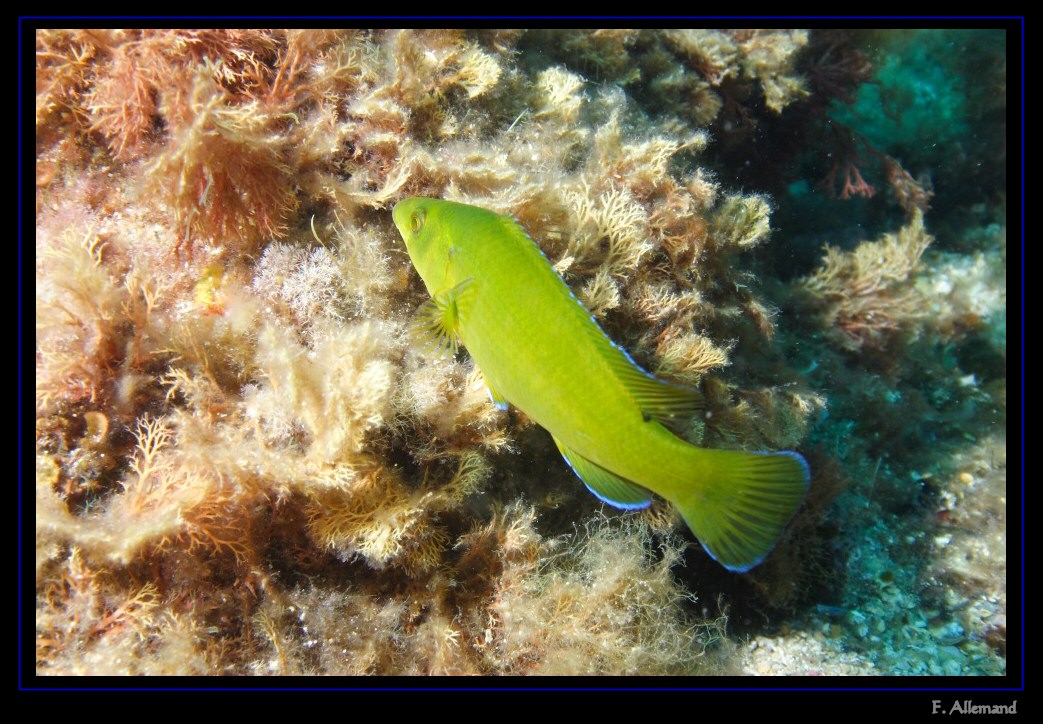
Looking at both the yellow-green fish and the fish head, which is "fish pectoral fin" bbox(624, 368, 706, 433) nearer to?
the yellow-green fish

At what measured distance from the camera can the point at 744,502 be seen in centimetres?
216

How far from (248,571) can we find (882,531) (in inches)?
232

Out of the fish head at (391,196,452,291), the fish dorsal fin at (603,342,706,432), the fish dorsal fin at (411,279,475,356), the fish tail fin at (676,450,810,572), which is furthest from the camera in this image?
the fish head at (391,196,452,291)

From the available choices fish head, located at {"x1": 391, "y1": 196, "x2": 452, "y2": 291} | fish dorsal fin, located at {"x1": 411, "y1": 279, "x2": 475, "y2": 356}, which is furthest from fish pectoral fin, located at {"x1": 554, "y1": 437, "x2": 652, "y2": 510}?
fish head, located at {"x1": 391, "y1": 196, "x2": 452, "y2": 291}

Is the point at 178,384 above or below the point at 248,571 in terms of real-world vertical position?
above

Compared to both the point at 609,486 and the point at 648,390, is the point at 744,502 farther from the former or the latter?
the point at 648,390

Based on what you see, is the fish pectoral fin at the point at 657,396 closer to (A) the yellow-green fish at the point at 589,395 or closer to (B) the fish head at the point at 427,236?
(A) the yellow-green fish at the point at 589,395

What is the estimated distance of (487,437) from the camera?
2840 mm

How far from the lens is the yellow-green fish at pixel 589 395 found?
1960 millimetres

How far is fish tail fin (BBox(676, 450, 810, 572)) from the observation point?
2100mm

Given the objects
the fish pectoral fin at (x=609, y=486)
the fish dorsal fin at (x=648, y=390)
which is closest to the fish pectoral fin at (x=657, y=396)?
the fish dorsal fin at (x=648, y=390)

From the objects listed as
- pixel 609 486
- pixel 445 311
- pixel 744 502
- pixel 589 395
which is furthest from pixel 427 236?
pixel 744 502
